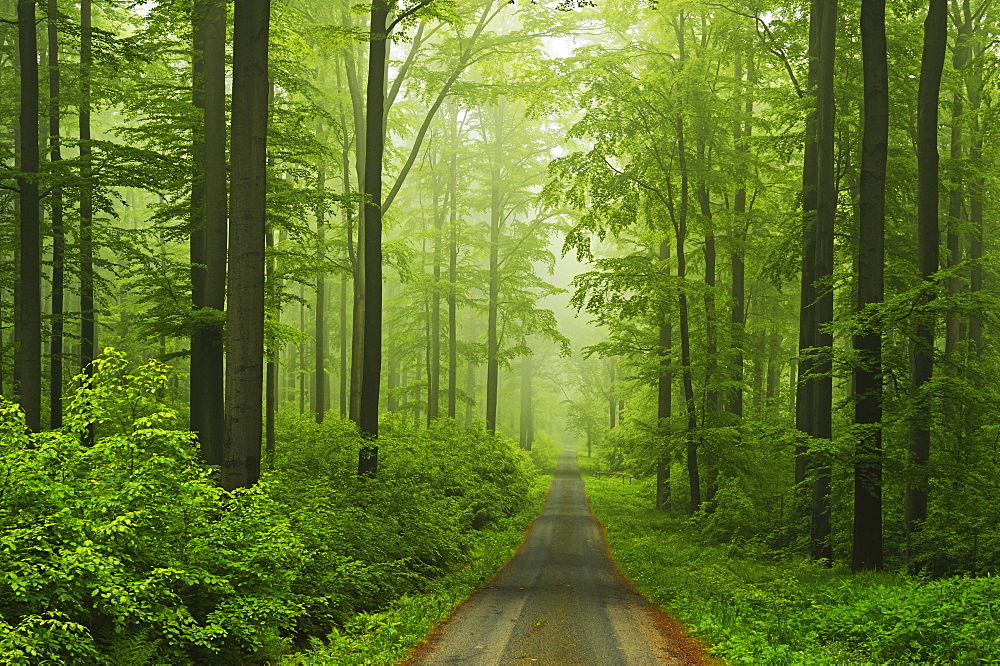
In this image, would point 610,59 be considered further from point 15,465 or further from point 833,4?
point 15,465

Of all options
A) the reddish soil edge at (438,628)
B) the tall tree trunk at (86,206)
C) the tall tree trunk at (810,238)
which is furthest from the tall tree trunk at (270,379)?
the tall tree trunk at (810,238)

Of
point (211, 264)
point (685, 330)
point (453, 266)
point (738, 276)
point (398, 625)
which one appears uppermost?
point (453, 266)

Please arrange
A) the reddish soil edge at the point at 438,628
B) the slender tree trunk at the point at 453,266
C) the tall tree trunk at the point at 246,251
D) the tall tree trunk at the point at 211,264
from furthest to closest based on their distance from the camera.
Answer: the slender tree trunk at the point at 453,266 < the tall tree trunk at the point at 211,264 < the tall tree trunk at the point at 246,251 < the reddish soil edge at the point at 438,628

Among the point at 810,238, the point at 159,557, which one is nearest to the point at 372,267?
the point at 159,557

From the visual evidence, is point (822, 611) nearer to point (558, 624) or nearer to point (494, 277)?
point (558, 624)

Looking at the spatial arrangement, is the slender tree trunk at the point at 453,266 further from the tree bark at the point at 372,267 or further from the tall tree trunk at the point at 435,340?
the tree bark at the point at 372,267

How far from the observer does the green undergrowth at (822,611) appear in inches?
306

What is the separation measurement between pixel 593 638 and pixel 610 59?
15.9 meters

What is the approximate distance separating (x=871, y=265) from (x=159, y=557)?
11.7 m

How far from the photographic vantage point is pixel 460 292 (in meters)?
30.0

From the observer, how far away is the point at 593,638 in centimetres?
941

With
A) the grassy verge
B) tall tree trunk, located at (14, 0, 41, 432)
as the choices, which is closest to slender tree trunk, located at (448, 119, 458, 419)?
the grassy verge

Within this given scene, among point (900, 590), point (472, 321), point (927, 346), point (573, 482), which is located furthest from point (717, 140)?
point (472, 321)

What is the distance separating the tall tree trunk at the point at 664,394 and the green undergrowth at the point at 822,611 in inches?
212
